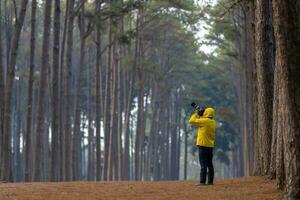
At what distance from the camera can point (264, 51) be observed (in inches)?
552

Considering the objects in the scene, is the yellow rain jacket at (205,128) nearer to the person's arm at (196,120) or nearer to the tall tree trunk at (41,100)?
the person's arm at (196,120)

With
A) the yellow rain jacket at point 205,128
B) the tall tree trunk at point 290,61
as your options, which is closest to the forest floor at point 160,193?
the yellow rain jacket at point 205,128

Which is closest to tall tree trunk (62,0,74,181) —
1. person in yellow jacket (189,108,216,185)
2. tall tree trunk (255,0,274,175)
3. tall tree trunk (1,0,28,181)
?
tall tree trunk (1,0,28,181)

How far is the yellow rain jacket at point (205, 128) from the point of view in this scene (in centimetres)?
1284

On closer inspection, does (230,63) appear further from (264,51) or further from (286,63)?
(286,63)

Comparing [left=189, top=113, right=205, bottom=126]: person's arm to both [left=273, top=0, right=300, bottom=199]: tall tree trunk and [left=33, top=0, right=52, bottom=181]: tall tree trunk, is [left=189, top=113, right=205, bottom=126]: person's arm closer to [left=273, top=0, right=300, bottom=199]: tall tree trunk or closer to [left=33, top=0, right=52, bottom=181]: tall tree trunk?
[left=273, top=0, right=300, bottom=199]: tall tree trunk

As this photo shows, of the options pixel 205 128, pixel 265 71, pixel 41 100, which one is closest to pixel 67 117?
pixel 41 100

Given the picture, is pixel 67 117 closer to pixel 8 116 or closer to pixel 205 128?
pixel 8 116

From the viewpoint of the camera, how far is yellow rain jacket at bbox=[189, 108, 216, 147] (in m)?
12.8

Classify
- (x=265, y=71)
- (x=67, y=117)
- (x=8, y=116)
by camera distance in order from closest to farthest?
(x=265, y=71) < (x=8, y=116) < (x=67, y=117)

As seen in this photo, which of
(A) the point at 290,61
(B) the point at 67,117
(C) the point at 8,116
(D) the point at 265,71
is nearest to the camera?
(A) the point at 290,61

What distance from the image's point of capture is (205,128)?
1293 cm

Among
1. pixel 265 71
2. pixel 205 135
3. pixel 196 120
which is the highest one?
pixel 265 71

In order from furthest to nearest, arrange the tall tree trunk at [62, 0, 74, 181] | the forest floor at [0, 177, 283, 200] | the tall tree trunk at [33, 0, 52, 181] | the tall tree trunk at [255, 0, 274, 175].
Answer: the tall tree trunk at [62, 0, 74, 181] → the tall tree trunk at [33, 0, 52, 181] → the tall tree trunk at [255, 0, 274, 175] → the forest floor at [0, 177, 283, 200]
